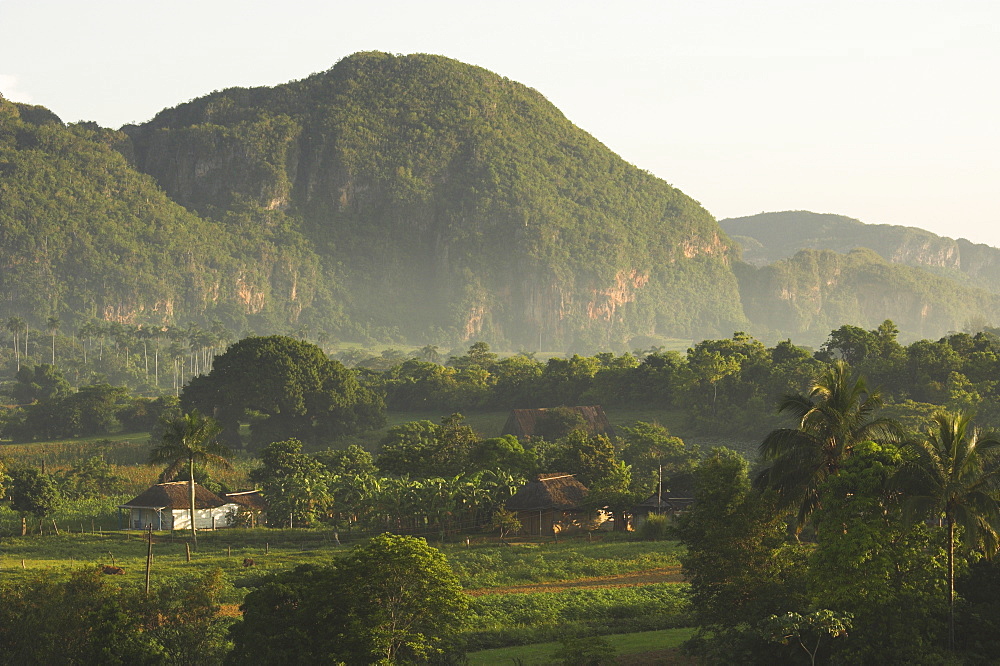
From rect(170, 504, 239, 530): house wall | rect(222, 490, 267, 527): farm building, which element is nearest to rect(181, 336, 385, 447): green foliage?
rect(222, 490, 267, 527): farm building

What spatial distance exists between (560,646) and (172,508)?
35.3 meters

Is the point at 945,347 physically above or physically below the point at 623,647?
above

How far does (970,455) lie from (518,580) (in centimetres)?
2378

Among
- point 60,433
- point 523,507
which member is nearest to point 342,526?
point 523,507

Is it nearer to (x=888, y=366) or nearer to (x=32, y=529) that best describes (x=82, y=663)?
(x=32, y=529)

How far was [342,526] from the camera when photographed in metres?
61.8

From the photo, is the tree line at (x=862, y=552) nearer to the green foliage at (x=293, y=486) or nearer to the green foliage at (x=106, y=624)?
the green foliage at (x=106, y=624)

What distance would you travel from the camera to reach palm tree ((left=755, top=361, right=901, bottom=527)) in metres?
32.5

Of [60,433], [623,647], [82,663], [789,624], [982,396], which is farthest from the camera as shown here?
[60,433]

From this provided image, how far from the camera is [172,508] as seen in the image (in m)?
65.1

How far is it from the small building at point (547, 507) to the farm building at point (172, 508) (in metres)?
17.6

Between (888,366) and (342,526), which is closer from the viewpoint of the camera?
(342,526)

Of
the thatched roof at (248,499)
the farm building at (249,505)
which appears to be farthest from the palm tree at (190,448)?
the thatched roof at (248,499)

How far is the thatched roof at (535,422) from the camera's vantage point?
91.8 m
